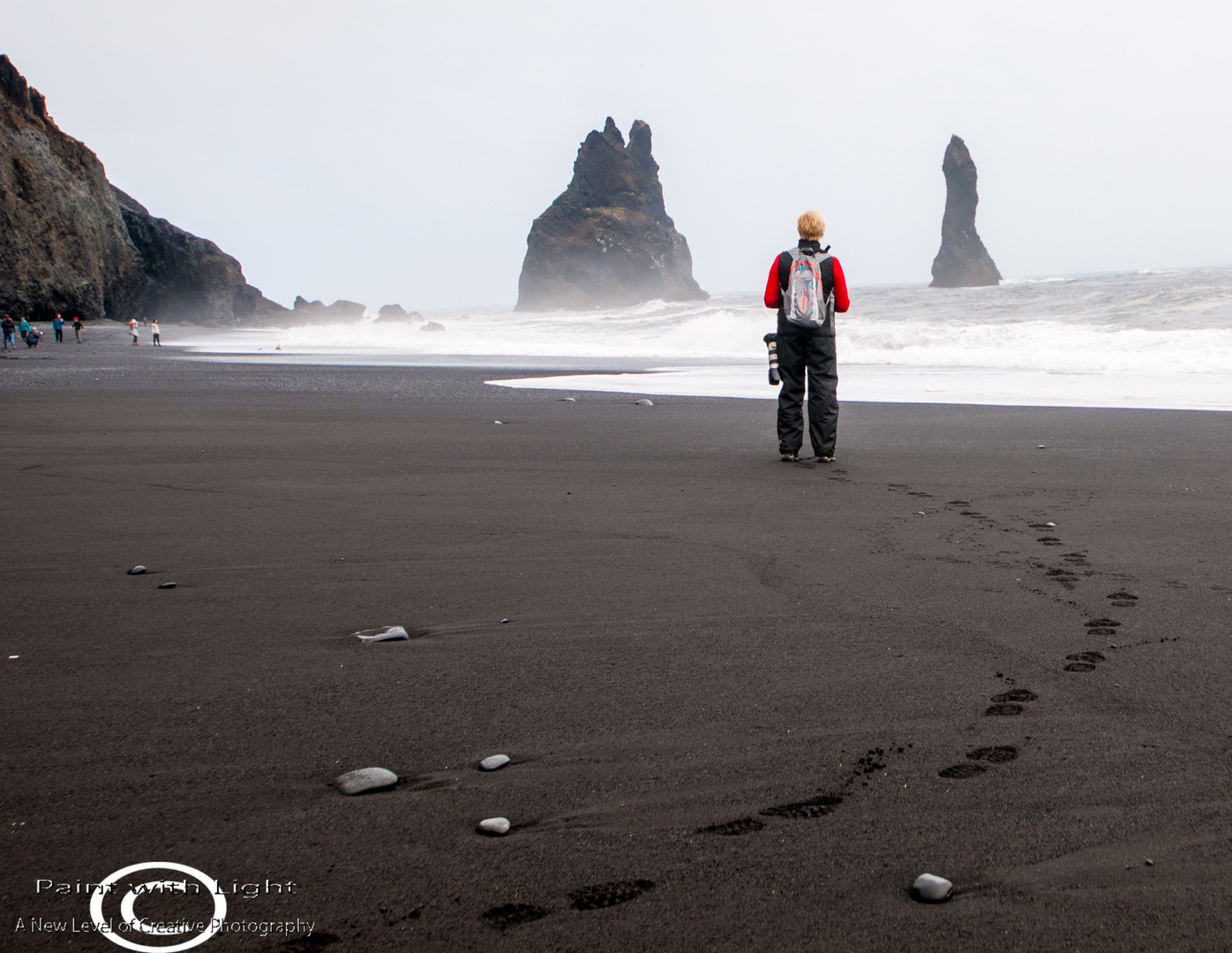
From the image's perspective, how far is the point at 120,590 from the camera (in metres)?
3.10

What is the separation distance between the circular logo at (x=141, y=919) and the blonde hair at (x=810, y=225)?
5548 millimetres

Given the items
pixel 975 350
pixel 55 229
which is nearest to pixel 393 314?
pixel 55 229

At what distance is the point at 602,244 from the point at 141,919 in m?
122

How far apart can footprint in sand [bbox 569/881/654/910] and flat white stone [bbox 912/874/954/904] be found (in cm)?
41

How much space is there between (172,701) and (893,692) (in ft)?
5.48

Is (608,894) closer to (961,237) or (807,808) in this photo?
(807,808)

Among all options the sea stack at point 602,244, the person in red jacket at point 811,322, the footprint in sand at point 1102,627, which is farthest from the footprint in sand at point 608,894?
the sea stack at point 602,244

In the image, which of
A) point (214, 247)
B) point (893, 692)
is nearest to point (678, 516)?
point (893, 692)

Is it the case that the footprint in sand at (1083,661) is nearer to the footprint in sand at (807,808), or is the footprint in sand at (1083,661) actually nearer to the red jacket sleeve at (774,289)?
the footprint in sand at (807,808)

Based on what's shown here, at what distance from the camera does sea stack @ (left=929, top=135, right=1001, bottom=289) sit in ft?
365

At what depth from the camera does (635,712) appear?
214 cm

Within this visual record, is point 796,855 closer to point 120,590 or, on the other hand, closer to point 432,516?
point 120,590

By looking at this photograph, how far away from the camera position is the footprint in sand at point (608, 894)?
1438 mm

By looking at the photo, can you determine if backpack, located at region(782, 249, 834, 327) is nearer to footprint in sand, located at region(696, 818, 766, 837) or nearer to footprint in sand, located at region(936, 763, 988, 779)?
footprint in sand, located at region(936, 763, 988, 779)
